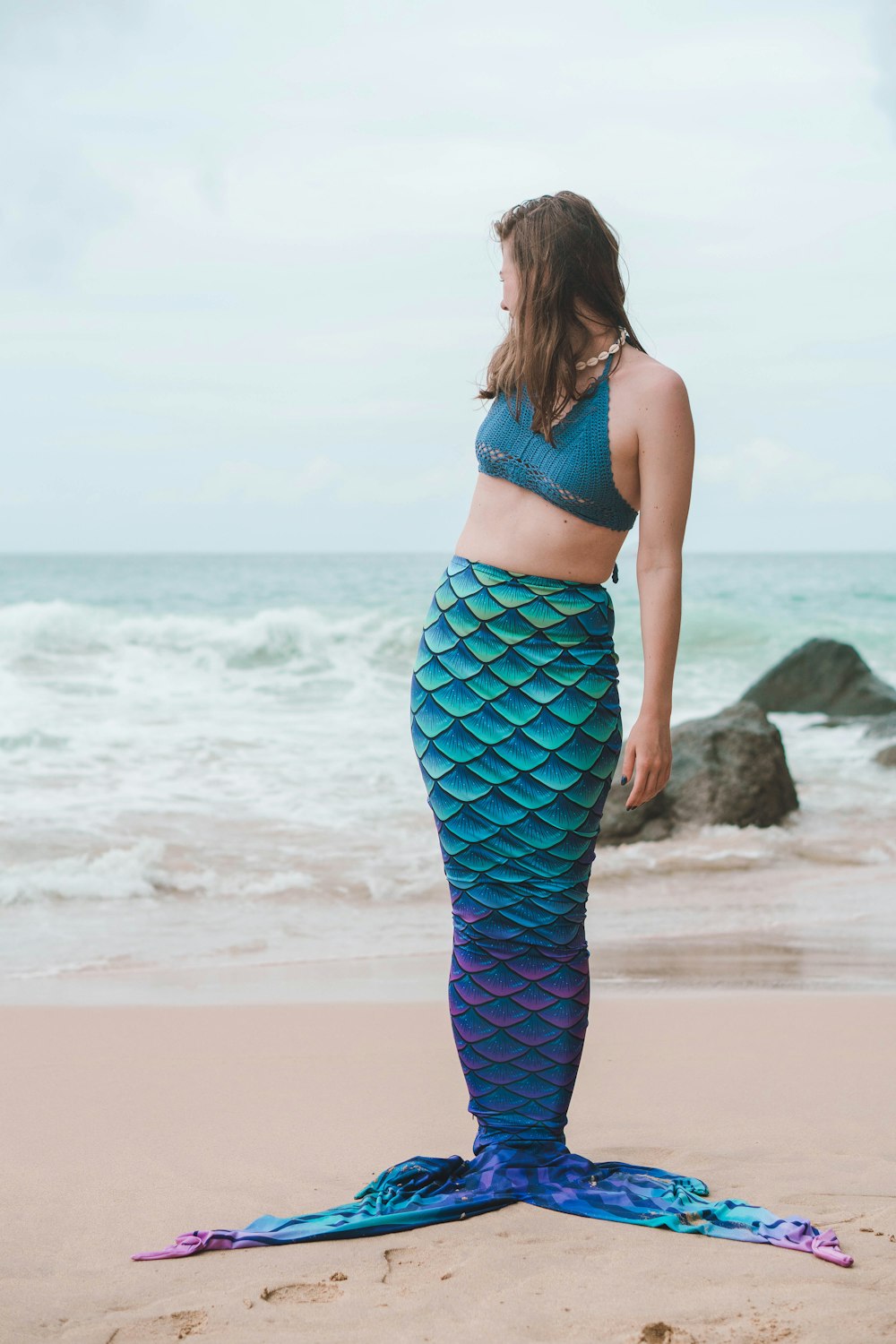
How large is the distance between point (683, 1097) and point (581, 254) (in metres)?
2.28

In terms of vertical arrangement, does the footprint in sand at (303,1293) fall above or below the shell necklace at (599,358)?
below

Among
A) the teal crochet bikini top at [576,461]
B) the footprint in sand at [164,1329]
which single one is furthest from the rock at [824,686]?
the footprint in sand at [164,1329]

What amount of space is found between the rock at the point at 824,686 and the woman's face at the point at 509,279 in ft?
47.4

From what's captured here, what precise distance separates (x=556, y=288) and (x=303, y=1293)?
2.02m

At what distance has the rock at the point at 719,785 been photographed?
29.8 feet

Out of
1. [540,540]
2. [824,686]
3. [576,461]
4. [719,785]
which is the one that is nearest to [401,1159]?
[540,540]

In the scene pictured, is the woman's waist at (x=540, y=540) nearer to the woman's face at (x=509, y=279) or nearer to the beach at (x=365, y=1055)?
the woman's face at (x=509, y=279)

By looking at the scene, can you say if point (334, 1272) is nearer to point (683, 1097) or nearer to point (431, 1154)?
point (431, 1154)

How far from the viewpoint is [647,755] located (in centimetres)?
259

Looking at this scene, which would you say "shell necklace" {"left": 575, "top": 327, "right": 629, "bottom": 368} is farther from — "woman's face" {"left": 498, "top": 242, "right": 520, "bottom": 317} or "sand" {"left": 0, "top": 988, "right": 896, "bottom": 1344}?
"sand" {"left": 0, "top": 988, "right": 896, "bottom": 1344}

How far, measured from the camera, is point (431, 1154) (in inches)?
125

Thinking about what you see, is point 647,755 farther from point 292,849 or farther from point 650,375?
point 292,849

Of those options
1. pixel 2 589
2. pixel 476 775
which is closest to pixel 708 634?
pixel 2 589

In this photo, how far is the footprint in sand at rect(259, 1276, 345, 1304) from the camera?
2.28 meters
